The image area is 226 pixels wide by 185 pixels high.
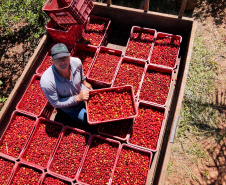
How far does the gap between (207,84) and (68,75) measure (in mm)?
4090

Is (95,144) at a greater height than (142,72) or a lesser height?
lesser

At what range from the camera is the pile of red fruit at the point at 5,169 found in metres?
3.34

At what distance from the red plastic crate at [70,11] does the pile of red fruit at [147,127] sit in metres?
2.49

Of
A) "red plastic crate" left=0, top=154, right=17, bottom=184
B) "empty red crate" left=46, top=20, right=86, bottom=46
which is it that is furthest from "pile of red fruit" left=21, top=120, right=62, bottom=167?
"empty red crate" left=46, top=20, right=86, bottom=46

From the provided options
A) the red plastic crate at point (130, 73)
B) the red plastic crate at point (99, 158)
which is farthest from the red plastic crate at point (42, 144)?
the red plastic crate at point (130, 73)

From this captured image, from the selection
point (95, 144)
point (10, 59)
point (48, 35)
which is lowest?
point (95, 144)

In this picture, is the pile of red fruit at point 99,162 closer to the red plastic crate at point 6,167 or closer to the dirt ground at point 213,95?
the red plastic crate at point 6,167

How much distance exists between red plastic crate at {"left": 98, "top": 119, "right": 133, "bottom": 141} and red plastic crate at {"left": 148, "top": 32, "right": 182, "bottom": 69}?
1678mm

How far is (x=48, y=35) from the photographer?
4668 mm

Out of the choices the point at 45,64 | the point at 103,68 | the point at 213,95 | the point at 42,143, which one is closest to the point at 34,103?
the point at 42,143

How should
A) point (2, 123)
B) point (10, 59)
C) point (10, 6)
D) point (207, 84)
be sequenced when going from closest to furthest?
point (2, 123), point (10, 6), point (207, 84), point (10, 59)

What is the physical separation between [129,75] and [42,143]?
8.19ft

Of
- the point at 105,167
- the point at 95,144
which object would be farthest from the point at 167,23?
the point at 105,167

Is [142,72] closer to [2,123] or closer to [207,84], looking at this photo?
[207,84]
